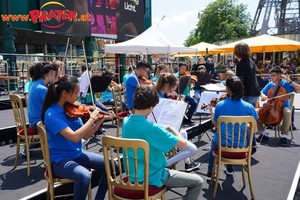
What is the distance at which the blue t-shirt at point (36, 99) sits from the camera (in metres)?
3.85

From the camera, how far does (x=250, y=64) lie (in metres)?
4.71

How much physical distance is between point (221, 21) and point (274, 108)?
34.5 metres

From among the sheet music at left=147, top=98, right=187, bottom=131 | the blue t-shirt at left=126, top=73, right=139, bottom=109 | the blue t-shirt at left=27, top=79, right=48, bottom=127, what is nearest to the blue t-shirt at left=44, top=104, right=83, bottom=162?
the sheet music at left=147, top=98, right=187, bottom=131

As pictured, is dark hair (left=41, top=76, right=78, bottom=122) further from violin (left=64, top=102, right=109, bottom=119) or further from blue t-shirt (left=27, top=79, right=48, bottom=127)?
blue t-shirt (left=27, top=79, right=48, bottom=127)

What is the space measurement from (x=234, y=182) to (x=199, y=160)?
92cm

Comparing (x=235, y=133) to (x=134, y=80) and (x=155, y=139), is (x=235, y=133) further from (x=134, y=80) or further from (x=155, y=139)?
(x=134, y=80)

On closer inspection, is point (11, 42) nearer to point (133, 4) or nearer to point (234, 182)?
point (133, 4)

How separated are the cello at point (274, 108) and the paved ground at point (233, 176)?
19.6 inches

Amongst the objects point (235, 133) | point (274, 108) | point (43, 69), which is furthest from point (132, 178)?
point (274, 108)

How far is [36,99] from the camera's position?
12.7 feet

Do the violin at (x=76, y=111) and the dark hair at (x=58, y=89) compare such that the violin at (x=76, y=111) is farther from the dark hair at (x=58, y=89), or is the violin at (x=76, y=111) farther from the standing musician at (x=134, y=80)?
the standing musician at (x=134, y=80)

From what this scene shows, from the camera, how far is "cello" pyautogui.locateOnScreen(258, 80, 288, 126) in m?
5.34

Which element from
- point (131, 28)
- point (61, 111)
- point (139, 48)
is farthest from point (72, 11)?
point (61, 111)

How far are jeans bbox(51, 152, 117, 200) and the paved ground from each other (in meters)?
0.67
